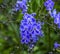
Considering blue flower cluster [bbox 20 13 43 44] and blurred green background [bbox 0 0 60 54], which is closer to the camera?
blue flower cluster [bbox 20 13 43 44]

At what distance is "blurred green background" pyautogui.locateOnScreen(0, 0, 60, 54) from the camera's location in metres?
2.33

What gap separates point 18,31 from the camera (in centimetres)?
254

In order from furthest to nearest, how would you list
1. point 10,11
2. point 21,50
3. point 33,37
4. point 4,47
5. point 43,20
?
point 4,47
point 10,11
point 21,50
point 43,20
point 33,37

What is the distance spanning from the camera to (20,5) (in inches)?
88.0

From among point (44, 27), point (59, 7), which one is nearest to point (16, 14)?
point (44, 27)

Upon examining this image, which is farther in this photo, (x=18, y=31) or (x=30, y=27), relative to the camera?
(x=18, y=31)

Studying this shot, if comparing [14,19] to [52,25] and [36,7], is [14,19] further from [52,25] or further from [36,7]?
[52,25]

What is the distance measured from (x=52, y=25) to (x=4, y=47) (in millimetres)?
853

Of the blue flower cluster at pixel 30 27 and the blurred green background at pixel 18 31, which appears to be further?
the blurred green background at pixel 18 31

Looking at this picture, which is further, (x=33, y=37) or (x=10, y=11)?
(x=10, y=11)

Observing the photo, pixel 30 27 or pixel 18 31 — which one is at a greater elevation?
pixel 30 27

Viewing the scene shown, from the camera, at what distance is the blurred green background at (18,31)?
233 centimetres

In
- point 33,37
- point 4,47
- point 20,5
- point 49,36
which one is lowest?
point 4,47

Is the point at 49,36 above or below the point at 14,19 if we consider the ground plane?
below
